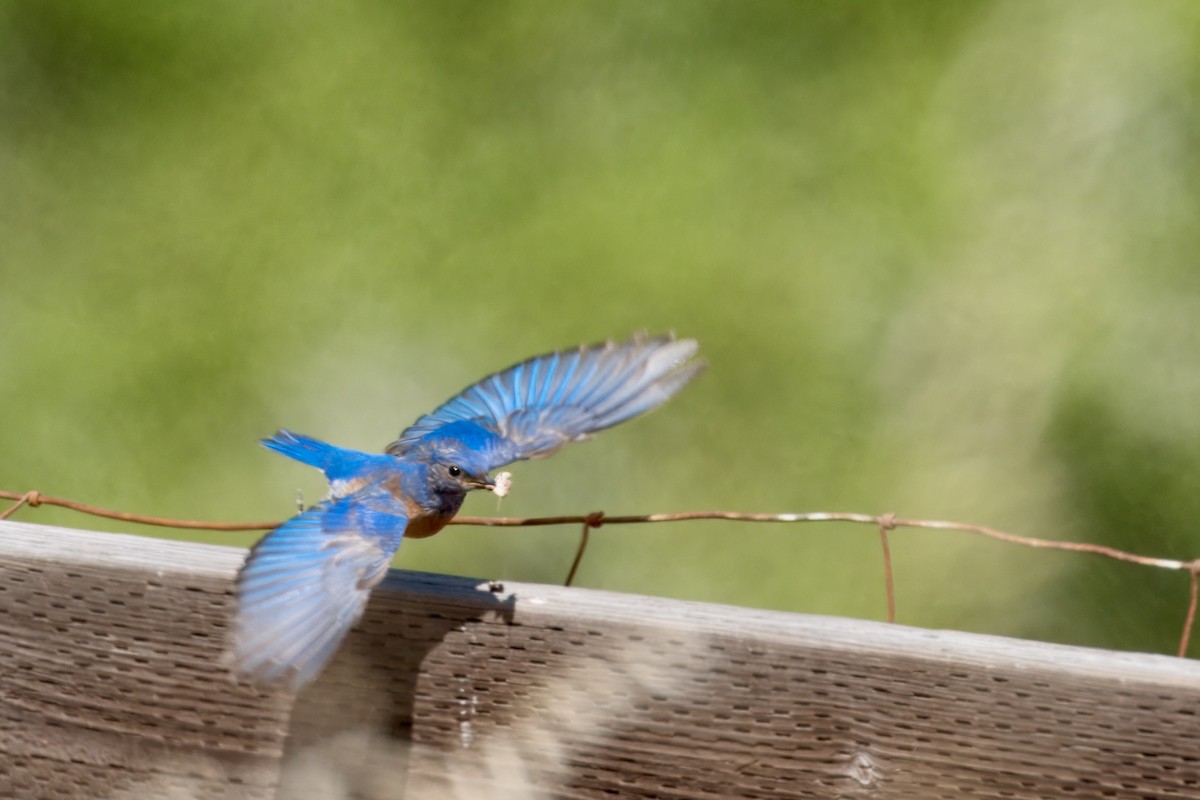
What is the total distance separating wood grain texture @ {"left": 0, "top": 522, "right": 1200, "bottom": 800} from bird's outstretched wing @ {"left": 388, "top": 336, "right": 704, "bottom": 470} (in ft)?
2.76

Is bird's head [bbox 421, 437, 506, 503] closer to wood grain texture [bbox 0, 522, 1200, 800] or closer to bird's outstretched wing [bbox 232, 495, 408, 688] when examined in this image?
bird's outstretched wing [bbox 232, 495, 408, 688]

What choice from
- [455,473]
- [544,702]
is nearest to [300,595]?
[544,702]

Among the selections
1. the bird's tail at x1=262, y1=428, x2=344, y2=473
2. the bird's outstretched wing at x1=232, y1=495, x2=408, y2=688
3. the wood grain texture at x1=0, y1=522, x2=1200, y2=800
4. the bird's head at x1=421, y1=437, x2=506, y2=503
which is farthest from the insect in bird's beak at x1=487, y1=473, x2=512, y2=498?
the wood grain texture at x1=0, y1=522, x2=1200, y2=800

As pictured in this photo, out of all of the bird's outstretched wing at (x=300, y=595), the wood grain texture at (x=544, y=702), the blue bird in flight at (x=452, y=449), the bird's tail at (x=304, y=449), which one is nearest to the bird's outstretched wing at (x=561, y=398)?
the blue bird in flight at (x=452, y=449)

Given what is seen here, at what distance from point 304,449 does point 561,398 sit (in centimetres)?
45

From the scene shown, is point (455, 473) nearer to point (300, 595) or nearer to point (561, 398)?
point (561, 398)

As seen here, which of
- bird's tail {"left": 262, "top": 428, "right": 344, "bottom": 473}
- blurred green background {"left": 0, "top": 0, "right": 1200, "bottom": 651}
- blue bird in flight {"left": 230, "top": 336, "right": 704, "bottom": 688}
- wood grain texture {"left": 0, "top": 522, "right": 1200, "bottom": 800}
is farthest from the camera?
blurred green background {"left": 0, "top": 0, "right": 1200, "bottom": 651}

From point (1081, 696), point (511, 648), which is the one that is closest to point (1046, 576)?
→ point (1081, 696)

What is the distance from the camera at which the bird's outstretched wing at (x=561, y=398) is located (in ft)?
7.73

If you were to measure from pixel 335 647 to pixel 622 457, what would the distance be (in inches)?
60.6

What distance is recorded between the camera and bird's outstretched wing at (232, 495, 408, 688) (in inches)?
54.3

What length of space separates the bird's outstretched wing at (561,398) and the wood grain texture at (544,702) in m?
0.84

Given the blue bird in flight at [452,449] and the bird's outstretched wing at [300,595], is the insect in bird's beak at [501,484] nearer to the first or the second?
the blue bird in flight at [452,449]

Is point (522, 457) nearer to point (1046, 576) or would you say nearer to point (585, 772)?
point (1046, 576)
